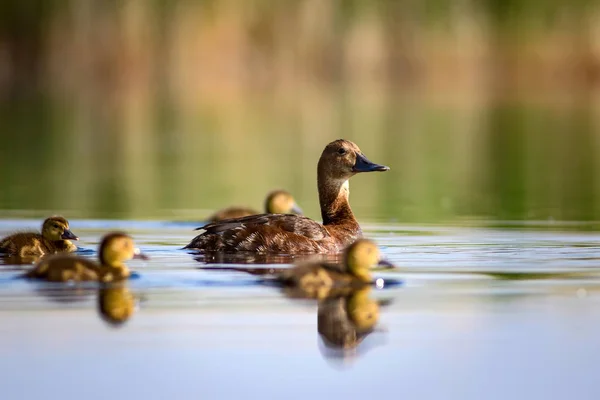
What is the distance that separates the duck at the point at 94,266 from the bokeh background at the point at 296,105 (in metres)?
5.28

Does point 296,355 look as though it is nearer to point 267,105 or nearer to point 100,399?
point 100,399

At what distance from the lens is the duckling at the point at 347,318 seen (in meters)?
7.29

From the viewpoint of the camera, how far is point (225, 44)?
46156 mm

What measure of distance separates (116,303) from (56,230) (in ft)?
9.24

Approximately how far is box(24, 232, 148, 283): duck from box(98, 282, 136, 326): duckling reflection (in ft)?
0.38

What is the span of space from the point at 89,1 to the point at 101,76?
16.1ft

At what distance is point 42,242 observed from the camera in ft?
36.0

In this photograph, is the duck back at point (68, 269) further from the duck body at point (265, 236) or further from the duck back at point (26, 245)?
the duck body at point (265, 236)

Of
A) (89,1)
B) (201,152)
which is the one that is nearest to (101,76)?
(89,1)

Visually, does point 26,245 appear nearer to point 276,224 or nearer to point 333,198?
point 276,224

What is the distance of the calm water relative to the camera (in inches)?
249

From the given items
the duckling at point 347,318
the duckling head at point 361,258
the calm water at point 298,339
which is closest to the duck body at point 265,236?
the calm water at point 298,339

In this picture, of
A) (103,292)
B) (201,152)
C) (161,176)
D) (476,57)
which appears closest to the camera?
(103,292)

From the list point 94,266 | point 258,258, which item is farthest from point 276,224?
point 94,266
